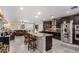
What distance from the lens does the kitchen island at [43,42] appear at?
9.68 feet

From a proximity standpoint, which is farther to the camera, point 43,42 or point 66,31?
point 43,42

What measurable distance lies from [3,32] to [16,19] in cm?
43

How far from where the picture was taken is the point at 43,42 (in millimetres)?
3045

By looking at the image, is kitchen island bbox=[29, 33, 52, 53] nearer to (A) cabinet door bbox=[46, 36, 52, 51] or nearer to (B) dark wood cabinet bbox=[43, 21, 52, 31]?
(A) cabinet door bbox=[46, 36, 52, 51]

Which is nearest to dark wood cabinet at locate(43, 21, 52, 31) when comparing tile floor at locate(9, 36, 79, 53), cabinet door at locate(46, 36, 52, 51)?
cabinet door at locate(46, 36, 52, 51)

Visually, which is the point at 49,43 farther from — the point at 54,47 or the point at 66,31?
the point at 66,31

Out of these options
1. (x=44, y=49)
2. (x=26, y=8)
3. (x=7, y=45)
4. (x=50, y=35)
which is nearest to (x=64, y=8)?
(x=50, y=35)

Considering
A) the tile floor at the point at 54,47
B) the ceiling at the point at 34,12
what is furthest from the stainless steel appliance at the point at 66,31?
the ceiling at the point at 34,12

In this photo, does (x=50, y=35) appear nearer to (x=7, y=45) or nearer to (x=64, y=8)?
(x=64, y=8)

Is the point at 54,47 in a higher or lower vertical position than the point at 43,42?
lower

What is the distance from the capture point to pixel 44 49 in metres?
2.98

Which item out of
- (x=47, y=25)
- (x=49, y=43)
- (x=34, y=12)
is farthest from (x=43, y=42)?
(x=34, y=12)

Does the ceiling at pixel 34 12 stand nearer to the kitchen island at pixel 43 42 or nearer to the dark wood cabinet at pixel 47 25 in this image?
the dark wood cabinet at pixel 47 25

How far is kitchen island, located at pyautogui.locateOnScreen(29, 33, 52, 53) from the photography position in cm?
295
